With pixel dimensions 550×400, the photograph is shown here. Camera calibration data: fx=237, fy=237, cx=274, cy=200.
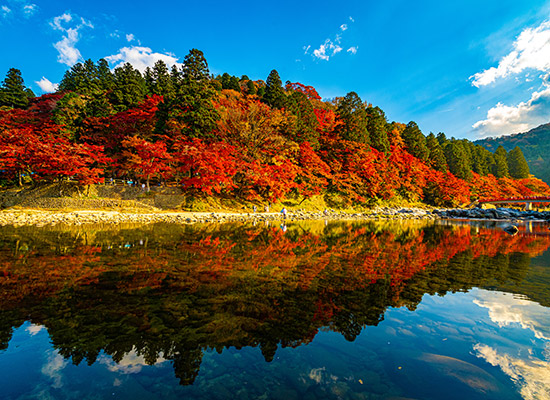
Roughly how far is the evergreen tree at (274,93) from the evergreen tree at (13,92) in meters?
39.9

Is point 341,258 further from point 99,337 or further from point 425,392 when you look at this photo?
point 99,337

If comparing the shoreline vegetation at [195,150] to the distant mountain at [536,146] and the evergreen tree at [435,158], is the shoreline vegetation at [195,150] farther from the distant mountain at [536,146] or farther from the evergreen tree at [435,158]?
the distant mountain at [536,146]

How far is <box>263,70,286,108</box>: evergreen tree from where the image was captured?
3219cm

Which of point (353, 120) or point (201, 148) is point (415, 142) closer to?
point (353, 120)

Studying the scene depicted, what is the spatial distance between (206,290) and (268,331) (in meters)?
1.86

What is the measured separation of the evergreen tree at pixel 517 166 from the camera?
60.7 m

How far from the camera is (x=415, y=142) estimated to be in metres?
44.8

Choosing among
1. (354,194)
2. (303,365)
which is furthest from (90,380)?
(354,194)

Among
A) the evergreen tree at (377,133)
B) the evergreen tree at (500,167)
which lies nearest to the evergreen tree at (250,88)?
the evergreen tree at (377,133)

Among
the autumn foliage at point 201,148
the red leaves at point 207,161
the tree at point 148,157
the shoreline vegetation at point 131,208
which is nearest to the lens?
the shoreline vegetation at point 131,208

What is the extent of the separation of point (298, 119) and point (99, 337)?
1212 inches

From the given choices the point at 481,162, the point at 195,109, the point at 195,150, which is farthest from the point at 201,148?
the point at 481,162

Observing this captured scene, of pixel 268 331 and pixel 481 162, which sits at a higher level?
pixel 481 162

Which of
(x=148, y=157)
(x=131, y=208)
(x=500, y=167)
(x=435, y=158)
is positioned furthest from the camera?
(x=500, y=167)
